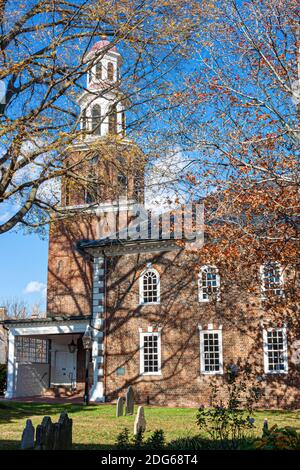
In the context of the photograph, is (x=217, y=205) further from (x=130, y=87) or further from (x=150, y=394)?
(x=150, y=394)

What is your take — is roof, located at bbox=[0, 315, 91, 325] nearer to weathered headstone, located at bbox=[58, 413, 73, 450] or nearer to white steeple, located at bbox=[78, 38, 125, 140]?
white steeple, located at bbox=[78, 38, 125, 140]

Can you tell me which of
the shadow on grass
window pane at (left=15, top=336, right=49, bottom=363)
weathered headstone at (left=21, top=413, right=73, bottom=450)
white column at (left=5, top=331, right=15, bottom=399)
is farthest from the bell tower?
window pane at (left=15, top=336, right=49, bottom=363)

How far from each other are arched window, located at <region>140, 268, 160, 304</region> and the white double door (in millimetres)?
9058

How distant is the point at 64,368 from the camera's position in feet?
109

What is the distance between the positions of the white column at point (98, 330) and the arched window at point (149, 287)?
6.94 ft

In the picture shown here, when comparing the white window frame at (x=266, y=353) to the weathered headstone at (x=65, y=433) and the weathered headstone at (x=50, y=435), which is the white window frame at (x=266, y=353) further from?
the weathered headstone at (x=50, y=435)

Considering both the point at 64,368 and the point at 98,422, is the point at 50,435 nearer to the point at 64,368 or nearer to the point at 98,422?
the point at 98,422

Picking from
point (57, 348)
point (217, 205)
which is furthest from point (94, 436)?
point (57, 348)

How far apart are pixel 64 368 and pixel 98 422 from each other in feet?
55.8

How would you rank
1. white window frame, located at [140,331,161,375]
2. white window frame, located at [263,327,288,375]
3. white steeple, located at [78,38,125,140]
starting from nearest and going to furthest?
1. white steeple, located at [78,38,125,140]
2. white window frame, located at [263,327,288,375]
3. white window frame, located at [140,331,161,375]

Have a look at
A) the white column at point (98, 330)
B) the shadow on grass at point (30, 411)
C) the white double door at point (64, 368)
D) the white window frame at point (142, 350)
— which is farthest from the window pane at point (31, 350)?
the white window frame at point (142, 350)

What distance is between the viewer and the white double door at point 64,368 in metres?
32.7

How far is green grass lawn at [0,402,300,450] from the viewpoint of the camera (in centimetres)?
1260

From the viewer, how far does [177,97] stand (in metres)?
14.0
